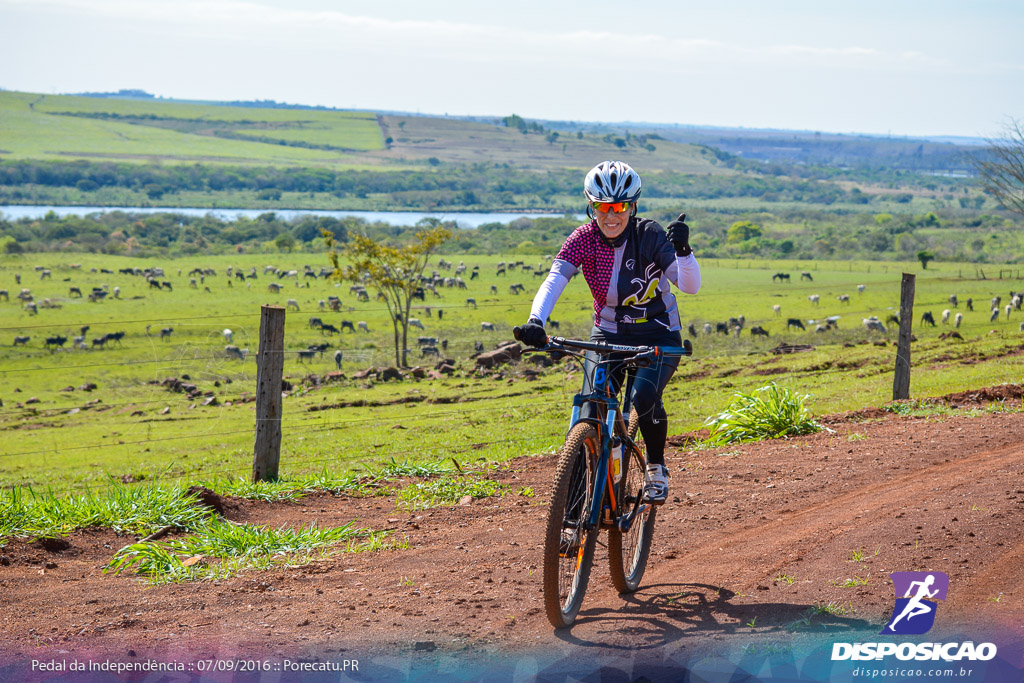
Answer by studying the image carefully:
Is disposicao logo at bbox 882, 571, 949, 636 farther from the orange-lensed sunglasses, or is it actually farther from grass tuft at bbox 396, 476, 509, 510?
grass tuft at bbox 396, 476, 509, 510

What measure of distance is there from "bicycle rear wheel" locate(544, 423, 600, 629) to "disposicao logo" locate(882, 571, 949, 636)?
1428 mm

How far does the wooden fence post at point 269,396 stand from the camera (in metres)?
8.12

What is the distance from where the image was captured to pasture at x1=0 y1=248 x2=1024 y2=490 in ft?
51.4

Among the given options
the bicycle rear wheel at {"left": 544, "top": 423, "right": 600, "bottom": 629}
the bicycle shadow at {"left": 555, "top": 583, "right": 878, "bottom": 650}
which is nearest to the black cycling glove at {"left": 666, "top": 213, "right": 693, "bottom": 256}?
the bicycle rear wheel at {"left": 544, "top": 423, "right": 600, "bottom": 629}

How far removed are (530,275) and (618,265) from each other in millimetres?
55959

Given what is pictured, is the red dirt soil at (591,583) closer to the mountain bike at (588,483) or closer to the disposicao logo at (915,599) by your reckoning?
the disposicao logo at (915,599)

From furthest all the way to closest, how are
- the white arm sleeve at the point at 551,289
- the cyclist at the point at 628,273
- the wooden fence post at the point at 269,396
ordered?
the wooden fence post at the point at 269,396 < the cyclist at the point at 628,273 < the white arm sleeve at the point at 551,289

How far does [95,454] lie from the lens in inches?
722

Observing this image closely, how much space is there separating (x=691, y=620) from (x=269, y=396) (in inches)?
196

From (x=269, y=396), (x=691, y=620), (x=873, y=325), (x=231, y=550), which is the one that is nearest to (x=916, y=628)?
(x=691, y=620)

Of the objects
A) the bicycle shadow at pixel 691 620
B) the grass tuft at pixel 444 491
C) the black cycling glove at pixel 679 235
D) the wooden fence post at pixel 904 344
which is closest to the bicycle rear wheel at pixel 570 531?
the bicycle shadow at pixel 691 620

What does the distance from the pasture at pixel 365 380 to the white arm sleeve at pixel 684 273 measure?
17.8 ft

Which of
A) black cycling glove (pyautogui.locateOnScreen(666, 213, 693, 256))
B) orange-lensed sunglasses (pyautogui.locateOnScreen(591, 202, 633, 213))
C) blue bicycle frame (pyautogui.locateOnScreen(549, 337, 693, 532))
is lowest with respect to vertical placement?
blue bicycle frame (pyautogui.locateOnScreen(549, 337, 693, 532))

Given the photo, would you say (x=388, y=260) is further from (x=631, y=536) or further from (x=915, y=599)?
(x=915, y=599)
